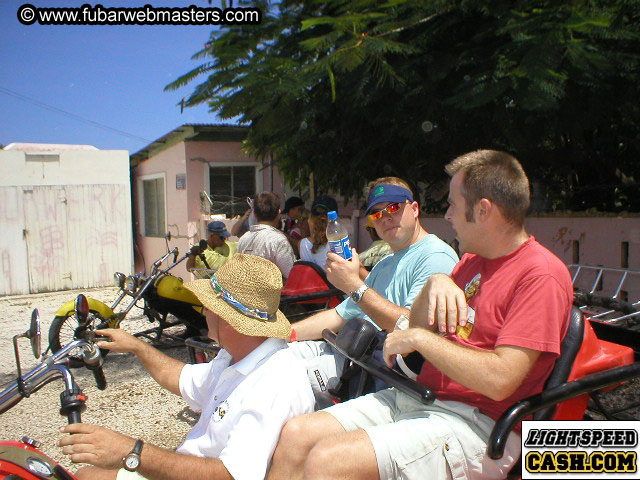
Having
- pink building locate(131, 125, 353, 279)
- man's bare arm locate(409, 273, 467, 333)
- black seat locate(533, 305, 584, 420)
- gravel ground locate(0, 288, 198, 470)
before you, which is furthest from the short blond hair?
pink building locate(131, 125, 353, 279)

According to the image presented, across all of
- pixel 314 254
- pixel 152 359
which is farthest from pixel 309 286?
pixel 152 359

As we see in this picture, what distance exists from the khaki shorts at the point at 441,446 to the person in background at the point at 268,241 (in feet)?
10.2

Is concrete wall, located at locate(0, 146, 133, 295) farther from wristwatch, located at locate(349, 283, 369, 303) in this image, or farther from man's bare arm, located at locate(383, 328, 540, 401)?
man's bare arm, located at locate(383, 328, 540, 401)

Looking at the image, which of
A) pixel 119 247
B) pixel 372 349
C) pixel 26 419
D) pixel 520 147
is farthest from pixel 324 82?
pixel 119 247

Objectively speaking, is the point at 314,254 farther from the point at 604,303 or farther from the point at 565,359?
the point at 565,359

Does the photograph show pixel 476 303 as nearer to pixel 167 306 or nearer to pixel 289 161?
pixel 167 306

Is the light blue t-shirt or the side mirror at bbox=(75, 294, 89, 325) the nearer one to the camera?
the side mirror at bbox=(75, 294, 89, 325)

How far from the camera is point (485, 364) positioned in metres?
1.75

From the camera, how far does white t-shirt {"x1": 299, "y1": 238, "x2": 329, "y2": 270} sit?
456 centimetres

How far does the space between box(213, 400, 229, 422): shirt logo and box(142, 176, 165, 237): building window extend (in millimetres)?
11503

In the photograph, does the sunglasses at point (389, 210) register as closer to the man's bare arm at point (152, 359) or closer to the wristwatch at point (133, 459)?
the man's bare arm at point (152, 359)

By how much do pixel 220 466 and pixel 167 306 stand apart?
4.30 meters

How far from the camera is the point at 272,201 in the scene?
538cm

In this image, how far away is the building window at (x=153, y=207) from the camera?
13.1m
